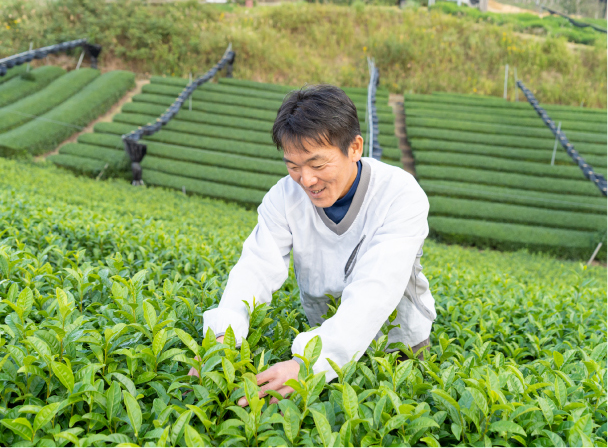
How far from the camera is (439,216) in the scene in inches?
448

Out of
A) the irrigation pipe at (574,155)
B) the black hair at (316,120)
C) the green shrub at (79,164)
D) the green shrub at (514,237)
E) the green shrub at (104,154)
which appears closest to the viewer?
the black hair at (316,120)

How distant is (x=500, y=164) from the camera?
13.1m

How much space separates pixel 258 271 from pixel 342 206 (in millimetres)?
462

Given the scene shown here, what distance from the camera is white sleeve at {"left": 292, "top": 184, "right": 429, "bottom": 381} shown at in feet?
4.85

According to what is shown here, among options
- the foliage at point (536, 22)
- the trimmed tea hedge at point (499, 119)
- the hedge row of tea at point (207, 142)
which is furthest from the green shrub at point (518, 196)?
the foliage at point (536, 22)

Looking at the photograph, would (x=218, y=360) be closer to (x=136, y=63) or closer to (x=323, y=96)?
(x=323, y=96)

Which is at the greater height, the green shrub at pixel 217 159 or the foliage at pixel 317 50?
the foliage at pixel 317 50

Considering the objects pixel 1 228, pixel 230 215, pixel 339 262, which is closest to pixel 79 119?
pixel 230 215

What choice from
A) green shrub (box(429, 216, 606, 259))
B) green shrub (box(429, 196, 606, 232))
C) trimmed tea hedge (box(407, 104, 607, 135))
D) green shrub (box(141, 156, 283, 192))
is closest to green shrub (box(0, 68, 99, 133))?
green shrub (box(141, 156, 283, 192))

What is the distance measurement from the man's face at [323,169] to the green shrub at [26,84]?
Answer: 16061 millimetres

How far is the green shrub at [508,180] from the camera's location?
1216cm

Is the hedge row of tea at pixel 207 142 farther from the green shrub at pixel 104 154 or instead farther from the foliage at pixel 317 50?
the foliage at pixel 317 50

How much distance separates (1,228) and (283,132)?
7.96 feet

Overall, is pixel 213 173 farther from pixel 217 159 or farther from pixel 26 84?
pixel 26 84
